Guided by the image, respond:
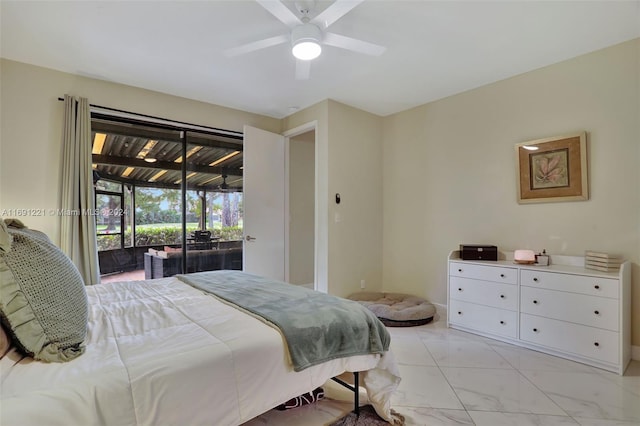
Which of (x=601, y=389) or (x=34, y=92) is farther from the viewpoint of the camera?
(x=34, y=92)

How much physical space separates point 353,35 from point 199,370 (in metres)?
2.52

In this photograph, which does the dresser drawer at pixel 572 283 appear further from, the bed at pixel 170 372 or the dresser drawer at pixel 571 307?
the bed at pixel 170 372

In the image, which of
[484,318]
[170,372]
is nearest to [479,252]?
[484,318]

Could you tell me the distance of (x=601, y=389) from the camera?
6.98 ft

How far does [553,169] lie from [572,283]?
108cm

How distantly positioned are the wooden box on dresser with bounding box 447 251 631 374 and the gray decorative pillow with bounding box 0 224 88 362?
10.3ft

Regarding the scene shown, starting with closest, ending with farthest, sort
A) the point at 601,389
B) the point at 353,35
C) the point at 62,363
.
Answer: the point at 62,363 → the point at 601,389 → the point at 353,35

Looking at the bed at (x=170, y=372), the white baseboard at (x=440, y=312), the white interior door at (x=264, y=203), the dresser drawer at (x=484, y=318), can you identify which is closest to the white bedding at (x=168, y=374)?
the bed at (x=170, y=372)

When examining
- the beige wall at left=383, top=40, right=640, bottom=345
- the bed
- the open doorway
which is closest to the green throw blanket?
the bed

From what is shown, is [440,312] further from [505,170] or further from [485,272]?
[505,170]

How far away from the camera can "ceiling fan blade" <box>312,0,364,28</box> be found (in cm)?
180

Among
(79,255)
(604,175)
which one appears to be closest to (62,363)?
(79,255)

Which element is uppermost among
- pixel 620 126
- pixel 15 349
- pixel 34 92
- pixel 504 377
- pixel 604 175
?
pixel 34 92

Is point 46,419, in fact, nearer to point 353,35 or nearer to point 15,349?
point 15,349
